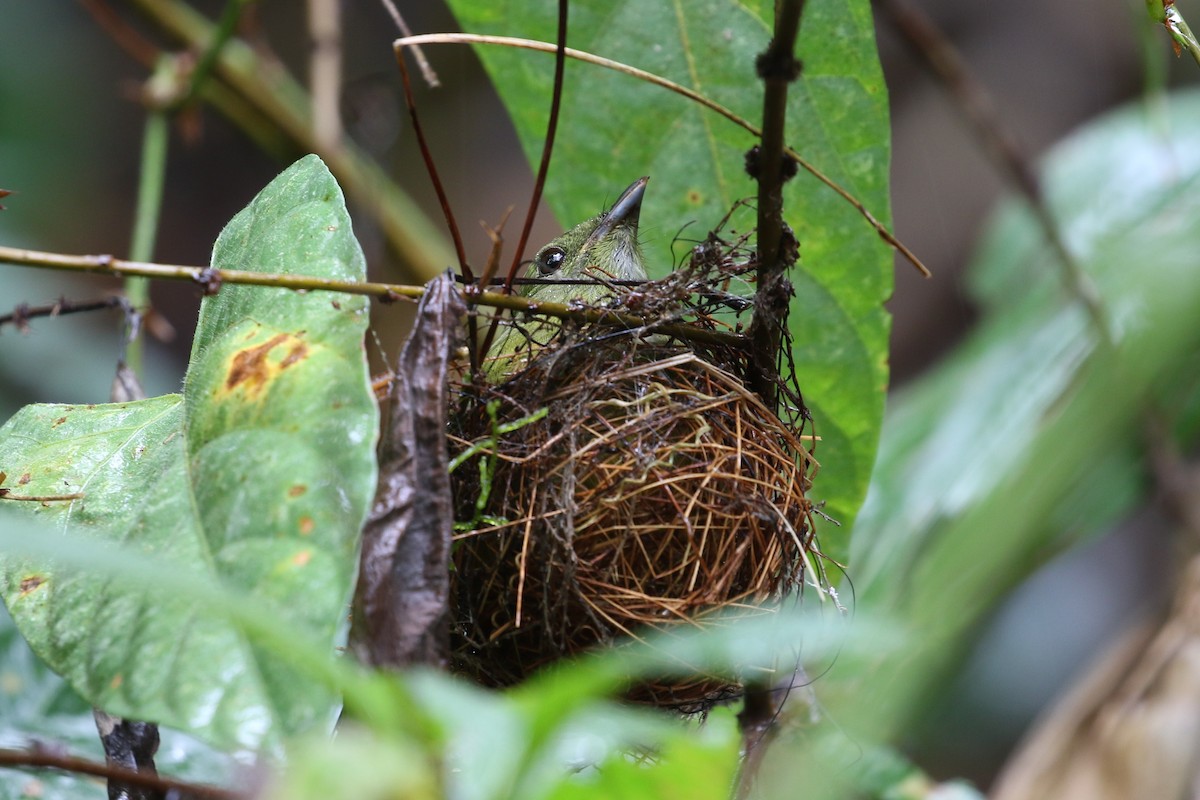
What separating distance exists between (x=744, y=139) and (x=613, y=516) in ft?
2.60

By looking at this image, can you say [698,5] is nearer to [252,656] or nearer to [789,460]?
[789,460]

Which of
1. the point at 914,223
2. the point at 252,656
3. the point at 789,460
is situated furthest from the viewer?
the point at 914,223

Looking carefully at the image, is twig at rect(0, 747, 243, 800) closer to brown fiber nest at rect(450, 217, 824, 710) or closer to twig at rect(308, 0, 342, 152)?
brown fiber nest at rect(450, 217, 824, 710)

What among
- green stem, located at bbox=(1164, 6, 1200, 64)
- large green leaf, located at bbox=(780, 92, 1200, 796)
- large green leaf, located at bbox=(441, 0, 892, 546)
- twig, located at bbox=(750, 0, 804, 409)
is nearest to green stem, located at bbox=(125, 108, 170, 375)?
large green leaf, located at bbox=(441, 0, 892, 546)

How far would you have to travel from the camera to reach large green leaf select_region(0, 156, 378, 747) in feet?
3.36

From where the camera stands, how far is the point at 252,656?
1021 mm

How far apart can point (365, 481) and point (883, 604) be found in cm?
159

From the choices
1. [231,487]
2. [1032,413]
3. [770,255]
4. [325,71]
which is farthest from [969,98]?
[231,487]

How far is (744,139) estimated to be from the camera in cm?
199

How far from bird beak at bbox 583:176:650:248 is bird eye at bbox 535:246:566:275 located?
0.10 m

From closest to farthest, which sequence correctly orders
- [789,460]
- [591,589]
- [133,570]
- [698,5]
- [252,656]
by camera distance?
1. [133,570]
2. [252,656]
3. [591,589]
4. [789,460]
5. [698,5]

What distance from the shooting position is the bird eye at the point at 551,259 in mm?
2541

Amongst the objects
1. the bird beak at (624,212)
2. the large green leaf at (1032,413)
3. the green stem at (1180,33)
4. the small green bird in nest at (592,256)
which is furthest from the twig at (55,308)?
the green stem at (1180,33)

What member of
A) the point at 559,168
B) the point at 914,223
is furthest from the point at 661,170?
the point at 914,223
